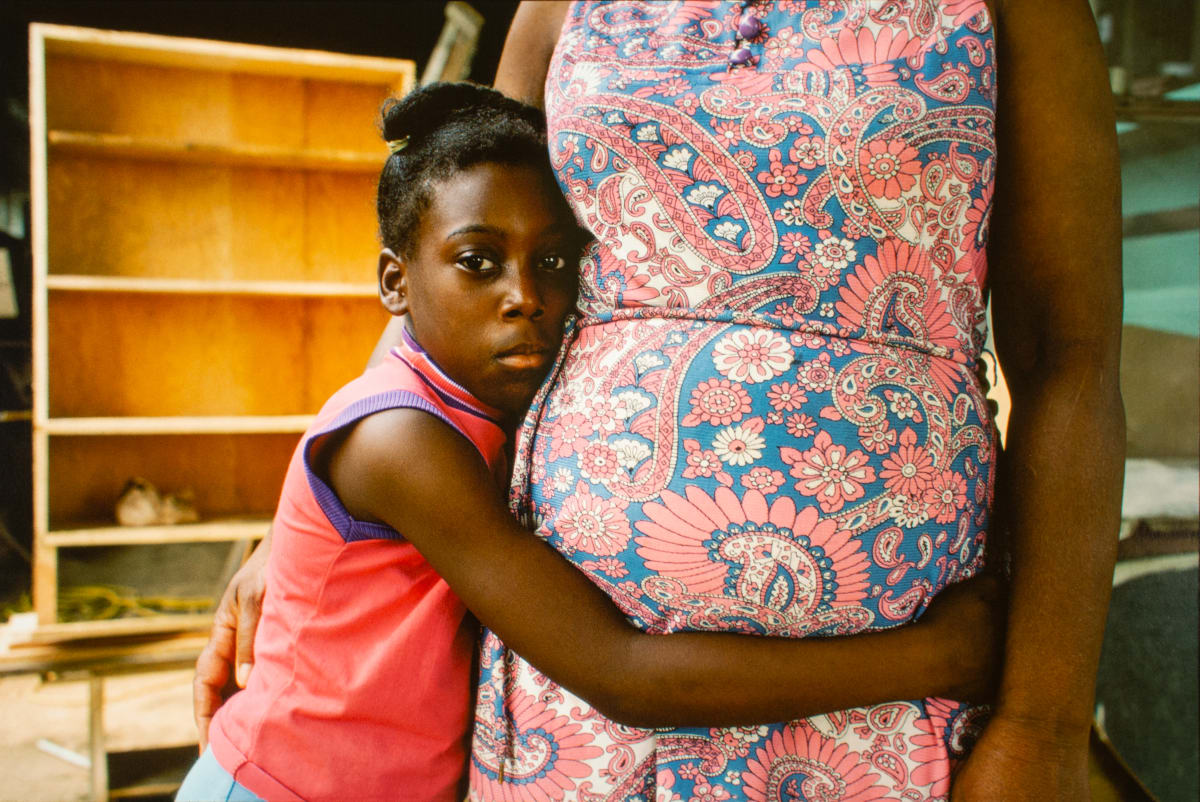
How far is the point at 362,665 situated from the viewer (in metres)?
0.74

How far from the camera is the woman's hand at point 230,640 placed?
36.1 inches

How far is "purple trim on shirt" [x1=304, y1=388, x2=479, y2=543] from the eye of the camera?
0.69 m

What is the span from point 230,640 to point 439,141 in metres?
0.70

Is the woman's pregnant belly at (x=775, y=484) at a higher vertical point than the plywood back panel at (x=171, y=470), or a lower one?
higher

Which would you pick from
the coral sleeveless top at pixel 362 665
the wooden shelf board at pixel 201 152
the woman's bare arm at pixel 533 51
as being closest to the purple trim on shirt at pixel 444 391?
the coral sleeveless top at pixel 362 665

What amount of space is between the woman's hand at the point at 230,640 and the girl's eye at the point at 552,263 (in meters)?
0.51

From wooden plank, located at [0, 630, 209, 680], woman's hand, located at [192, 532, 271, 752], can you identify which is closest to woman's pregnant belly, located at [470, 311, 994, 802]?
woman's hand, located at [192, 532, 271, 752]

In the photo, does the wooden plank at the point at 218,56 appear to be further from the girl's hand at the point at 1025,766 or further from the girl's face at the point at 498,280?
the girl's hand at the point at 1025,766

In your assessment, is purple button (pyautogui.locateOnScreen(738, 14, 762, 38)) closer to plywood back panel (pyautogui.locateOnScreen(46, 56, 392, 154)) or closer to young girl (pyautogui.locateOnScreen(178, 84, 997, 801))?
young girl (pyautogui.locateOnScreen(178, 84, 997, 801))

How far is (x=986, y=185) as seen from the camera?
658mm

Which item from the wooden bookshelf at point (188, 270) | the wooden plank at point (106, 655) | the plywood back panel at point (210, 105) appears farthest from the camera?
the plywood back panel at point (210, 105)

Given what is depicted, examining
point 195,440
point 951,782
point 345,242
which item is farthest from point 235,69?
point 951,782

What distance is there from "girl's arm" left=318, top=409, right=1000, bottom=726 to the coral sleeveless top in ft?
0.26

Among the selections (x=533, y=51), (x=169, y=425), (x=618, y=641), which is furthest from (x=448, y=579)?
(x=169, y=425)
